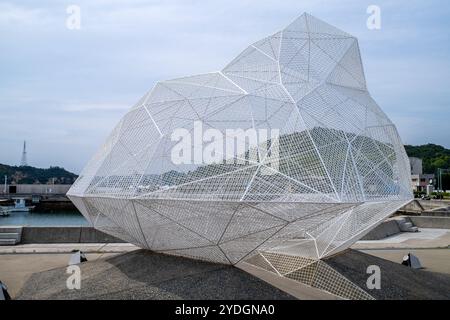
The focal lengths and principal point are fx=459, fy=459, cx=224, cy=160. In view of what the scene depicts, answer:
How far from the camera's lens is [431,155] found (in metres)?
134

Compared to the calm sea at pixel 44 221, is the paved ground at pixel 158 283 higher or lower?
higher

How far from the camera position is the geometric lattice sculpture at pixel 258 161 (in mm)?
13367

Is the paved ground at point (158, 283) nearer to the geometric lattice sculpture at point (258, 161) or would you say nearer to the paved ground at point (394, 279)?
the geometric lattice sculpture at point (258, 161)

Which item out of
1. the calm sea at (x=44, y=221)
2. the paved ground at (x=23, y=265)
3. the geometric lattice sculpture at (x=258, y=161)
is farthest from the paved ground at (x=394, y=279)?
the calm sea at (x=44, y=221)

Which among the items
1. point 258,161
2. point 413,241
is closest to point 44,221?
point 413,241

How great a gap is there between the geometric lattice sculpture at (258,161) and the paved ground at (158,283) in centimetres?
67

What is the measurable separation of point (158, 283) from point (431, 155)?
443ft

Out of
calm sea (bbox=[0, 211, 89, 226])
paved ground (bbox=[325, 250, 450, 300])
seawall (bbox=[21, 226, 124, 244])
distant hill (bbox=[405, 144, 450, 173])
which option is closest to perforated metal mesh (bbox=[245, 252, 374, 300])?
paved ground (bbox=[325, 250, 450, 300])

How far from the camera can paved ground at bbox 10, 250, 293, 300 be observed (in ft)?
45.1

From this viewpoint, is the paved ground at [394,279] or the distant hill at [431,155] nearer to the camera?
the paved ground at [394,279]

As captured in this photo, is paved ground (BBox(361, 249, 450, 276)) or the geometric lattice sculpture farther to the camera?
paved ground (BBox(361, 249, 450, 276))

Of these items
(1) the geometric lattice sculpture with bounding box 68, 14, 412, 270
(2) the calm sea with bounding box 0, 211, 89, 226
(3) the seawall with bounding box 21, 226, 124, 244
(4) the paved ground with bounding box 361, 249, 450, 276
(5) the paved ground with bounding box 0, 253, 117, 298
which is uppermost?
(1) the geometric lattice sculpture with bounding box 68, 14, 412, 270

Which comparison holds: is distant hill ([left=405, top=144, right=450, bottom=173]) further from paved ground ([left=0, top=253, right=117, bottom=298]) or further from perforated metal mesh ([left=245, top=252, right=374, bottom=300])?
paved ground ([left=0, top=253, right=117, bottom=298])

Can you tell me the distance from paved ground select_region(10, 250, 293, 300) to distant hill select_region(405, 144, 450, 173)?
115 metres
